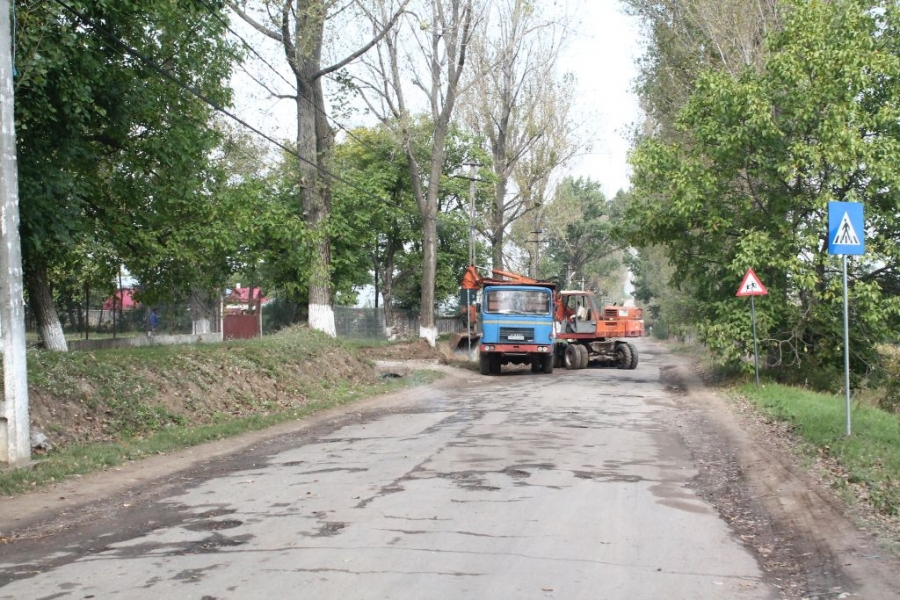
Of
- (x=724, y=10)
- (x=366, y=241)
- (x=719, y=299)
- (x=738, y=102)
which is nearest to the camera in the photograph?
(x=738, y=102)

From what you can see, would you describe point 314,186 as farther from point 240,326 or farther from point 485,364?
point 240,326

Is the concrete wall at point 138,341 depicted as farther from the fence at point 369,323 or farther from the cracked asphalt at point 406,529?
the fence at point 369,323

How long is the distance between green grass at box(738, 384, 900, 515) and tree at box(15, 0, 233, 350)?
11.8 m

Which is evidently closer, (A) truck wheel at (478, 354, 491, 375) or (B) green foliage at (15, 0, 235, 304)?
(B) green foliage at (15, 0, 235, 304)

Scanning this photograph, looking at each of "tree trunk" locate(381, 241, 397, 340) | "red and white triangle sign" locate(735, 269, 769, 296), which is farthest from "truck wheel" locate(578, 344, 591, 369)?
"tree trunk" locate(381, 241, 397, 340)

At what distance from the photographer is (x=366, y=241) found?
137ft

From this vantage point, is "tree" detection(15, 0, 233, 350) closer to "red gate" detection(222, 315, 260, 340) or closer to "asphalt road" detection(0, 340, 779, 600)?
"asphalt road" detection(0, 340, 779, 600)

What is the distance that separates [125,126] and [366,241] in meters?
25.0

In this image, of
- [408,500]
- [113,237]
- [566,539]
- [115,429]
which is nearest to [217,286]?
[113,237]

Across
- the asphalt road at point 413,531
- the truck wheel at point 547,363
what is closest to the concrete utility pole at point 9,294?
the asphalt road at point 413,531

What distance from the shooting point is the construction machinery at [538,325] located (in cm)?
3064

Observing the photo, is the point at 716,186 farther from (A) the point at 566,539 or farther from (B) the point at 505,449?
(A) the point at 566,539

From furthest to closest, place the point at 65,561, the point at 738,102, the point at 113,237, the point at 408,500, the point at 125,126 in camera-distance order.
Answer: the point at 738,102 → the point at 113,237 → the point at 125,126 → the point at 408,500 → the point at 65,561

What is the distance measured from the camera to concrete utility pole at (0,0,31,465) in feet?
36.1
